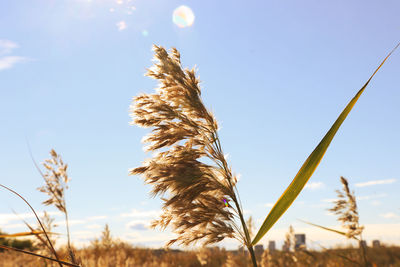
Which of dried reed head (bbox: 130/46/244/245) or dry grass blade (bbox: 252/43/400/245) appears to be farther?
dried reed head (bbox: 130/46/244/245)

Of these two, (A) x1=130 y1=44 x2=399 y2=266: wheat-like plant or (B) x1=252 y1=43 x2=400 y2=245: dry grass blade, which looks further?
(A) x1=130 y1=44 x2=399 y2=266: wheat-like plant

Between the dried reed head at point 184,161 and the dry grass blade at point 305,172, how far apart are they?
21.4 inches

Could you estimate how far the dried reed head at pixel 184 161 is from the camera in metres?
2.27

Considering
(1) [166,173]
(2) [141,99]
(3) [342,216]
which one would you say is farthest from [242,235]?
(3) [342,216]

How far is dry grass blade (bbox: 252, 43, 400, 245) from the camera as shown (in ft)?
5.32

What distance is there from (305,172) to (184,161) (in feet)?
2.98

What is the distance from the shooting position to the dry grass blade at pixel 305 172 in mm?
1623

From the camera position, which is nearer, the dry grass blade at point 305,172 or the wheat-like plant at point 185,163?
the dry grass blade at point 305,172

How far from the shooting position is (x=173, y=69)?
8.42 ft

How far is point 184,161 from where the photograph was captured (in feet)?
7.72

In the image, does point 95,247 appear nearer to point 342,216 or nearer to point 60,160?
point 60,160

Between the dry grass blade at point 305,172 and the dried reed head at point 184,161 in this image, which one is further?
the dried reed head at point 184,161

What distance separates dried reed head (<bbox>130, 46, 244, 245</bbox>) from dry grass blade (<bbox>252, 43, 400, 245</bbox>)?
0.54m

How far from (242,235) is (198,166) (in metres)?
0.55
